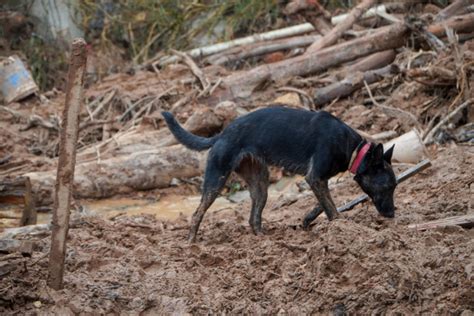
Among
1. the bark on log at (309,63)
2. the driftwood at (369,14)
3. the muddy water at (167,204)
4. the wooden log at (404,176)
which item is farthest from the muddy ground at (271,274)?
the driftwood at (369,14)

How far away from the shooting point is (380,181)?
23.7 ft

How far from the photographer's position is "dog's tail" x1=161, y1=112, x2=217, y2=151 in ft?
24.9

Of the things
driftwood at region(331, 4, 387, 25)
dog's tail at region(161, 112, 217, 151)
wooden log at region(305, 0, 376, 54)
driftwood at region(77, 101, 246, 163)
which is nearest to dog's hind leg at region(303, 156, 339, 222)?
dog's tail at region(161, 112, 217, 151)

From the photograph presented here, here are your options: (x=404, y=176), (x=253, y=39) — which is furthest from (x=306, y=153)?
(x=253, y=39)

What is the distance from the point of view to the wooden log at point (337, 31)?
1335 centimetres

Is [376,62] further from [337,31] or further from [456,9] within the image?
[456,9]

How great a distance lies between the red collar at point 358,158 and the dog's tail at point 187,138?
4.22 feet

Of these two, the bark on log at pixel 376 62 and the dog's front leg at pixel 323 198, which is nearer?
the dog's front leg at pixel 323 198

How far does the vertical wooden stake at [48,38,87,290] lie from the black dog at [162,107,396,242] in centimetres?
215

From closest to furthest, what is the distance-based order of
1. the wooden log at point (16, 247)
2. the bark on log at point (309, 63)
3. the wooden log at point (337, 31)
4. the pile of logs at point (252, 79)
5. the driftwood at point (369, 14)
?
the wooden log at point (16, 247)
the pile of logs at point (252, 79)
the bark on log at point (309, 63)
the wooden log at point (337, 31)
the driftwood at point (369, 14)

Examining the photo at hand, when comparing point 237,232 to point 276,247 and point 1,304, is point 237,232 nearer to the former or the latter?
point 276,247

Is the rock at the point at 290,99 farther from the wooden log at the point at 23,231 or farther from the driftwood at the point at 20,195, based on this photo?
the wooden log at the point at 23,231

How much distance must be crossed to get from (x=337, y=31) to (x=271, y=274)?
8038mm

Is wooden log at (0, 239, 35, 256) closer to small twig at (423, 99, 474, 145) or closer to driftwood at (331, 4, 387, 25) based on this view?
small twig at (423, 99, 474, 145)
